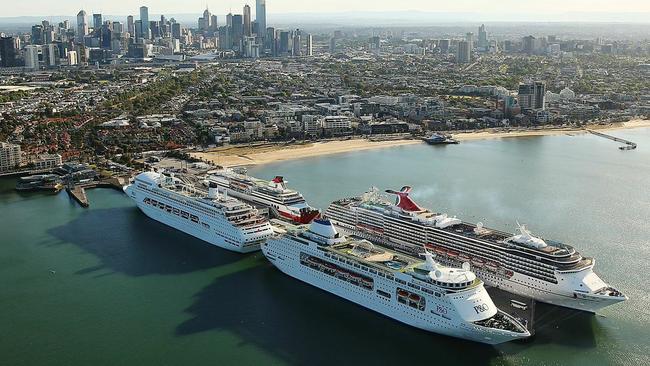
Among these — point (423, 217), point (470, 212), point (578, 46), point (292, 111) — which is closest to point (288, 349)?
point (423, 217)

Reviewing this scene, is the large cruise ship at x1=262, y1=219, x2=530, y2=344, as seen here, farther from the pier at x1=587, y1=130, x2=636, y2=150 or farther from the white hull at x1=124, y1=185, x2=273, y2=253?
the pier at x1=587, y1=130, x2=636, y2=150

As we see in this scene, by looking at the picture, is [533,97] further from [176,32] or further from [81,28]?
[81,28]

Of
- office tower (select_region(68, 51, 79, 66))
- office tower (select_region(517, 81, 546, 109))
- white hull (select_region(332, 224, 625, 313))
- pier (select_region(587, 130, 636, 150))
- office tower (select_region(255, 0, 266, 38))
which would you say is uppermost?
office tower (select_region(255, 0, 266, 38))

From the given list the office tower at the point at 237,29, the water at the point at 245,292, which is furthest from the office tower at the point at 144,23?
the water at the point at 245,292

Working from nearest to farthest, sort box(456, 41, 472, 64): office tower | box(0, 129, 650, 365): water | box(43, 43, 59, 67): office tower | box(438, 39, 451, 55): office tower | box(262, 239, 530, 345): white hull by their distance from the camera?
box(262, 239, 530, 345): white hull < box(0, 129, 650, 365): water < box(43, 43, 59, 67): office tower < box(456, 41, 472, 64): office tower < box(438, 39, 451, 55): office tower

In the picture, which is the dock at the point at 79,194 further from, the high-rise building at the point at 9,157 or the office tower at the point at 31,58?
the office tower at the point at 31,58

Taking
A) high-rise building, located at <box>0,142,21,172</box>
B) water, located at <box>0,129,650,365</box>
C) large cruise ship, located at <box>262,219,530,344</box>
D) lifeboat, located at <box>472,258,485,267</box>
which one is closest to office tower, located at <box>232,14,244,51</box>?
high-rise building, located at <box>0,142,21,172</box>
